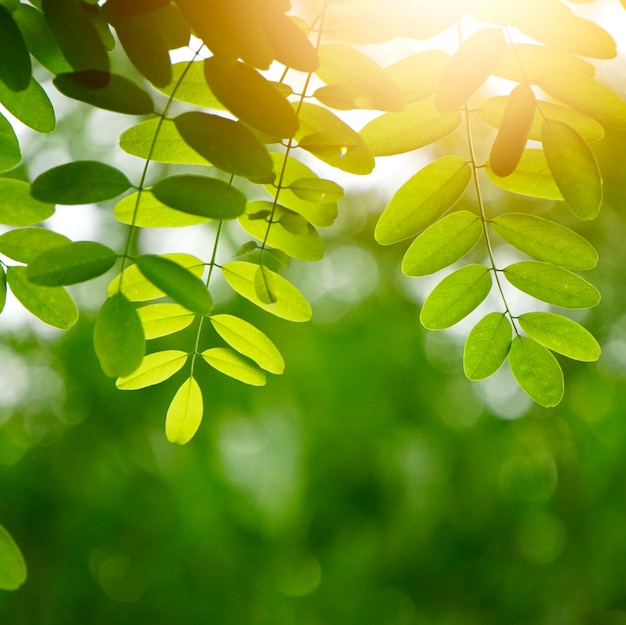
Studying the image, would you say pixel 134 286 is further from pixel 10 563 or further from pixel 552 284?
pixel 552 284

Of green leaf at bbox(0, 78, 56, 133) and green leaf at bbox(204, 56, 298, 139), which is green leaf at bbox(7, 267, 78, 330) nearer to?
green leaf at bbox(0, 78, 56, 133)

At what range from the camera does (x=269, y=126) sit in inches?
28.8

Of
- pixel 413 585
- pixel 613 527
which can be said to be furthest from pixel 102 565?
pixel 613 527

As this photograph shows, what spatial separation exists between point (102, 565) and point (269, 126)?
7.11 meters

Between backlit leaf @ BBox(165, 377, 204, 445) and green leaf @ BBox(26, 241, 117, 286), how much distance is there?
303 mm

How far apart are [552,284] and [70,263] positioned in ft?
2.23

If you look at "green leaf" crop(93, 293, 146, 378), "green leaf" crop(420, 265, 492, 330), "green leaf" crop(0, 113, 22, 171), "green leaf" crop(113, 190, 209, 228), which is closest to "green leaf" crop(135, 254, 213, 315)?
"green leaf" crop(93, 293, 146, 378)

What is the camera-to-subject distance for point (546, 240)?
98 cm

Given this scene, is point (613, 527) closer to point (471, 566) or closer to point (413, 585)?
point (471, 566)

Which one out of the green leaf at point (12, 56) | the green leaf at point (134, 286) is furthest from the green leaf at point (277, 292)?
the green leaf at point (12, 56)

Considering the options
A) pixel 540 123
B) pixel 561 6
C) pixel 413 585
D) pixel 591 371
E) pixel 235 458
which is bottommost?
pixel 413 585

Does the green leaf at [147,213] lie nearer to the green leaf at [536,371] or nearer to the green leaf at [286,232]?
the green leaf at [286,232]

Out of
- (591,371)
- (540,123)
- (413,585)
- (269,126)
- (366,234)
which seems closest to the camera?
(269,126)

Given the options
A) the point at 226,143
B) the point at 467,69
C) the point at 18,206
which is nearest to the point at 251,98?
the point at 226,143
